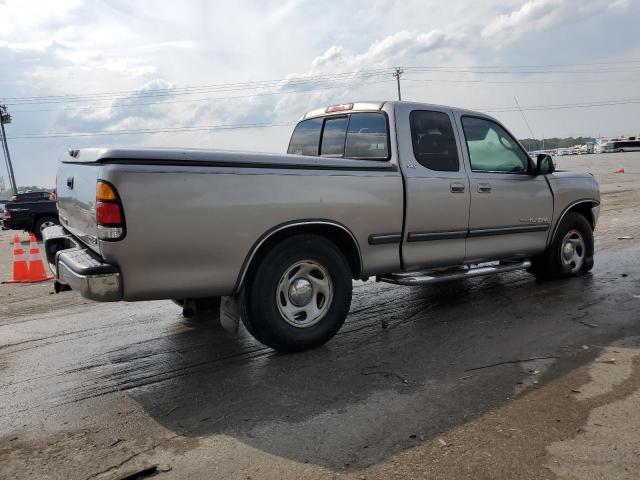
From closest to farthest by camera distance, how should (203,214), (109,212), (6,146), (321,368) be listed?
(109,212), (203,214), (321,368), (6,146)

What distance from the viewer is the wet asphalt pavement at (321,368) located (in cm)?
319

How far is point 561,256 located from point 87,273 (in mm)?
5338

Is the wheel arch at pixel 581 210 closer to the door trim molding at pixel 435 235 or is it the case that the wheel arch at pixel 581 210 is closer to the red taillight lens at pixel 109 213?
the door trim molding at pixel 435 235

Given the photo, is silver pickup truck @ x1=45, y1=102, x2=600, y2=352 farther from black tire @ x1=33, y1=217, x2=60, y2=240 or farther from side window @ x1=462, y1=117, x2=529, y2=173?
black tire @ x1=33, y1=217, x2=60, y2=240

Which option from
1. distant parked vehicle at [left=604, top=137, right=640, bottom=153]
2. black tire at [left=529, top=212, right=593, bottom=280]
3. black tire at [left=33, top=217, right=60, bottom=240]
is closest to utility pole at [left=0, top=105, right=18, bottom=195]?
black tire at [left=33, top=217, right=60, bottom=240]

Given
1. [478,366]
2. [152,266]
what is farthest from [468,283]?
[152,266]

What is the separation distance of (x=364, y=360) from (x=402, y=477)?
61.9 inches

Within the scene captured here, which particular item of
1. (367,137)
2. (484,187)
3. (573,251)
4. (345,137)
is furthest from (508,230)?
(345,137)

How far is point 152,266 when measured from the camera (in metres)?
3.65

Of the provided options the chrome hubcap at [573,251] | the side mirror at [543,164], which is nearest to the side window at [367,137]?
the side mirror at [543,164]

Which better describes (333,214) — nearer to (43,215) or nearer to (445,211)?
(445,211)

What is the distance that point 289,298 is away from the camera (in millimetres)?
4309

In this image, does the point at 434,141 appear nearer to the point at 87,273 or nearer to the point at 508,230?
the point at 508,230

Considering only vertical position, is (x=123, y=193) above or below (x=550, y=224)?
above
